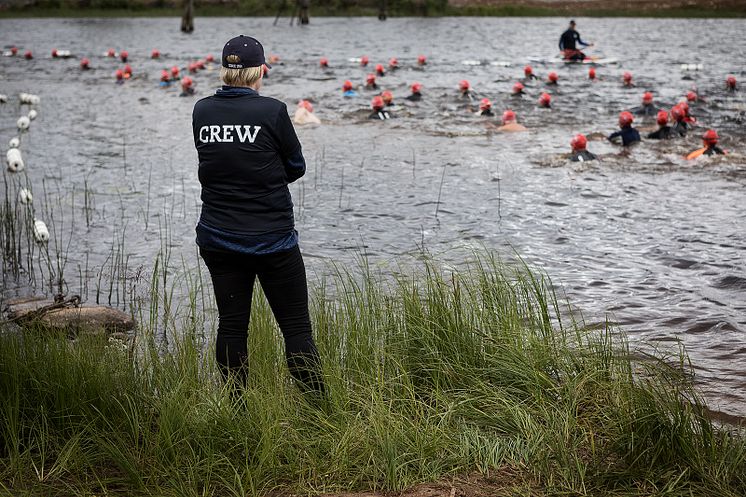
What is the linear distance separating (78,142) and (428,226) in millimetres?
9914

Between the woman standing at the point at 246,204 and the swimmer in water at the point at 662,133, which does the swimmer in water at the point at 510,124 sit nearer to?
the swimmer in water at the point at 662,133

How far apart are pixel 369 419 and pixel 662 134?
15.9m

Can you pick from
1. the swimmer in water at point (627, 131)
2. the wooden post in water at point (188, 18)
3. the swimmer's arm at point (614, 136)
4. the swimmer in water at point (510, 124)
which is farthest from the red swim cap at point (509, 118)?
the wooden post in water at point (188, 18)

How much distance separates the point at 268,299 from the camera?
5824 millimetres

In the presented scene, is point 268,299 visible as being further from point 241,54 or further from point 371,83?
point 371,83

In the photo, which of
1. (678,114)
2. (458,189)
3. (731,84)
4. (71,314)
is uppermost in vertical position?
(731,84)

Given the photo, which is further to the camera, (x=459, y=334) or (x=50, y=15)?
(x=50, y=15)

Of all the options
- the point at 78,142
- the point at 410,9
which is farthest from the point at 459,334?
the point at 410,9

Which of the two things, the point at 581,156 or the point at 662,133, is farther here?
the point at 662,133

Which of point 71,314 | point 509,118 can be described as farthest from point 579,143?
point 71,314

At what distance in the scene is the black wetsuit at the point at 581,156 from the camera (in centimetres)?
1762

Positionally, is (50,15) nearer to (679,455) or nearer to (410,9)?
(410,9)

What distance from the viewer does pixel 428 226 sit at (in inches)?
516

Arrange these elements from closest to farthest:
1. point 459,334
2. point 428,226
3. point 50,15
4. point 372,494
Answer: point 372,494, point 459,334, point 428,226, point 50,15
